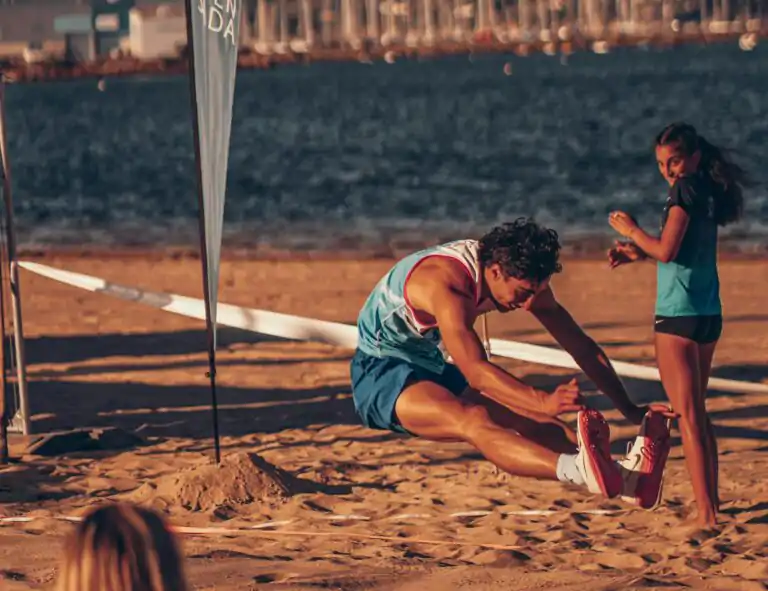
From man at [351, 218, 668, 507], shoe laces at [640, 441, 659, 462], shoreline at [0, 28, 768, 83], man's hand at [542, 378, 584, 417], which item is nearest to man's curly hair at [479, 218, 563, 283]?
man at [351, 218, 668, 507]

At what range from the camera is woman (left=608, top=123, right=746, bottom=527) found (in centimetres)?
691

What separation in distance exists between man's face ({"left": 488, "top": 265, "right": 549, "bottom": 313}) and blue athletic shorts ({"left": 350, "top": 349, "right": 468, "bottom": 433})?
51cm

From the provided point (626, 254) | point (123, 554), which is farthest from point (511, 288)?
point (123, 554)

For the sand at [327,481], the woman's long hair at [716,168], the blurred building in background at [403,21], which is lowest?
the sand at [327,481]

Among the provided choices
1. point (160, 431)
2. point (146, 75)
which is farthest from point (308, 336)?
point (146, 75)

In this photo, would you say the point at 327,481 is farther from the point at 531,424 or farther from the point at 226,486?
the point at 531,424

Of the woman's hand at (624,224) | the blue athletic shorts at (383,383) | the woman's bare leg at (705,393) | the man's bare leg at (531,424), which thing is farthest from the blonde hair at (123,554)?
the woman's bare leg at (705,393)

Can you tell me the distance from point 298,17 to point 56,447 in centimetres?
18817

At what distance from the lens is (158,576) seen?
10.8 ft

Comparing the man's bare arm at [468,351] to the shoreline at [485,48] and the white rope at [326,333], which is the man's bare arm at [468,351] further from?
the shoreline at [485,48]

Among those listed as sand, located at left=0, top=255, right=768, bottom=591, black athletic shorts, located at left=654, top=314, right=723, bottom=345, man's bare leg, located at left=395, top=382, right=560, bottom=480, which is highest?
black athletic shorts, located at left=654, top=314, right=723, bottom=345

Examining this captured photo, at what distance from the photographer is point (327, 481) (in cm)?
853

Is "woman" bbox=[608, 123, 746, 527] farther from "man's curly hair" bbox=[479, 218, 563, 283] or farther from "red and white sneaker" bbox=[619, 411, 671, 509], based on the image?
"red and white sneaker" bbox=[619, 411, 671, 509]

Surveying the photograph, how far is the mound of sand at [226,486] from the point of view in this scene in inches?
316
